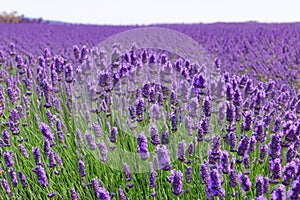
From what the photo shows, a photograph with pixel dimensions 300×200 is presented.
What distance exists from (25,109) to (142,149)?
1.28 meters

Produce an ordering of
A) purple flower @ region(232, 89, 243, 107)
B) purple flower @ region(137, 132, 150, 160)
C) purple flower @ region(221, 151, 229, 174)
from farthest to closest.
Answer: purple flower @ region(232, 89, 243, 107) < purple flower @ region(137, 132, 150, 160) < purple flower @ region(221, 151, 229, 174)

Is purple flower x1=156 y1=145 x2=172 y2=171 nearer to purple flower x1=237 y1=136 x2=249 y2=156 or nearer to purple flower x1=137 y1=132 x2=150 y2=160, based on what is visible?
purple flower x1=137 y1=132 x2=150 y2=160

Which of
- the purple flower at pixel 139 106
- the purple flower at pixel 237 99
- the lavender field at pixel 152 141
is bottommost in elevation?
the lavender field at pixel 152 141

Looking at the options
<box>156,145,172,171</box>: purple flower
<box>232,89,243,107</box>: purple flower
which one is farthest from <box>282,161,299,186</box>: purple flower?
<box>232,89,243,107</box>: purple flower

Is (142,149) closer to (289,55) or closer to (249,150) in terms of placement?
(249,150)

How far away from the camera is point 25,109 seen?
2721mm

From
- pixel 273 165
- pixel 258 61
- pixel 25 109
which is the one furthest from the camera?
pixel 258 61

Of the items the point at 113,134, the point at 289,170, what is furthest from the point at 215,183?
the point at 113,134

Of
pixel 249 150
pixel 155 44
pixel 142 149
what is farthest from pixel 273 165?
pixel 155 44

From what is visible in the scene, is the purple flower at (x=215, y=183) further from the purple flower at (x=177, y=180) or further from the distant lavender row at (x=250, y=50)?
the distant lavender row at (x=250, y=50)

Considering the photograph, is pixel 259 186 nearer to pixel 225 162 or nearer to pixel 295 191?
pixel 295 191

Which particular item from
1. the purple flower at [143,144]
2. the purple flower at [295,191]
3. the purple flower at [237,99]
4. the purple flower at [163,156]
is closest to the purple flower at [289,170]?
the purple flower at [295,191]

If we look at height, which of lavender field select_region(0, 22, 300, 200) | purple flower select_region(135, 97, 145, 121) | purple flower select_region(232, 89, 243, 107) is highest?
purple flower select_region(232, 89, 243, 107)

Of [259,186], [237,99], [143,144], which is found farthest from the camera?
[237,99]
